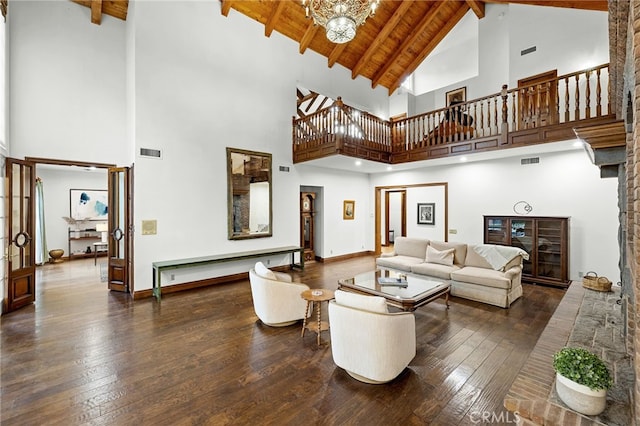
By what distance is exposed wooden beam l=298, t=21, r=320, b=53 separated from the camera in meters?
6.91

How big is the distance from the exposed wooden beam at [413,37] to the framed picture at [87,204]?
374 inches

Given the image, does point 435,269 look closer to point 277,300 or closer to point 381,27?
point 277,300

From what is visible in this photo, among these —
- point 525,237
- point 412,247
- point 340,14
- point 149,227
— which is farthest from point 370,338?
point 525,237

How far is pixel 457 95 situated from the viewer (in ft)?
26.5

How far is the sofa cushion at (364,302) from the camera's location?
2.43 m

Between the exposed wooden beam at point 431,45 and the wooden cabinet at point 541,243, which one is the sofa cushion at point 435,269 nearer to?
Answer: the wooden cabinet at point 541,243

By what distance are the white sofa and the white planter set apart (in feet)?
9.38

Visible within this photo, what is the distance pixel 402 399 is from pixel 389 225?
9.98m

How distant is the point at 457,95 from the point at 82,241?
1214 centimetres

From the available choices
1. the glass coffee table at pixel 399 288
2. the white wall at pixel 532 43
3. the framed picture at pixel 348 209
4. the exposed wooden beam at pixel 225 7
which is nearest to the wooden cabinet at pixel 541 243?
the glass coffee table at pixel 399 288

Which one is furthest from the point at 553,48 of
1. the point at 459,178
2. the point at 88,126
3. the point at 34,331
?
the point at 34,331

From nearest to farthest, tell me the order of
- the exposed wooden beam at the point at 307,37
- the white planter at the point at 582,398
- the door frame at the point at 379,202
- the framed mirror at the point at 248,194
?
the white planter at the point at 582,398 → the framed mirror at the point at 248,194 → the exposed wooden beam at the point at 307,37 → the door frame at the point at 379,202

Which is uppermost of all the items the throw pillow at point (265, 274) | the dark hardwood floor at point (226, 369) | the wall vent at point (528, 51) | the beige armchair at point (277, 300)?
the wall vent at point (528, 51)

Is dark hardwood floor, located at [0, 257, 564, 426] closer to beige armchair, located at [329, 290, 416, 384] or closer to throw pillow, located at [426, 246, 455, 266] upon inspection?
beige armchair, located at [329, 290, 416, 384]
